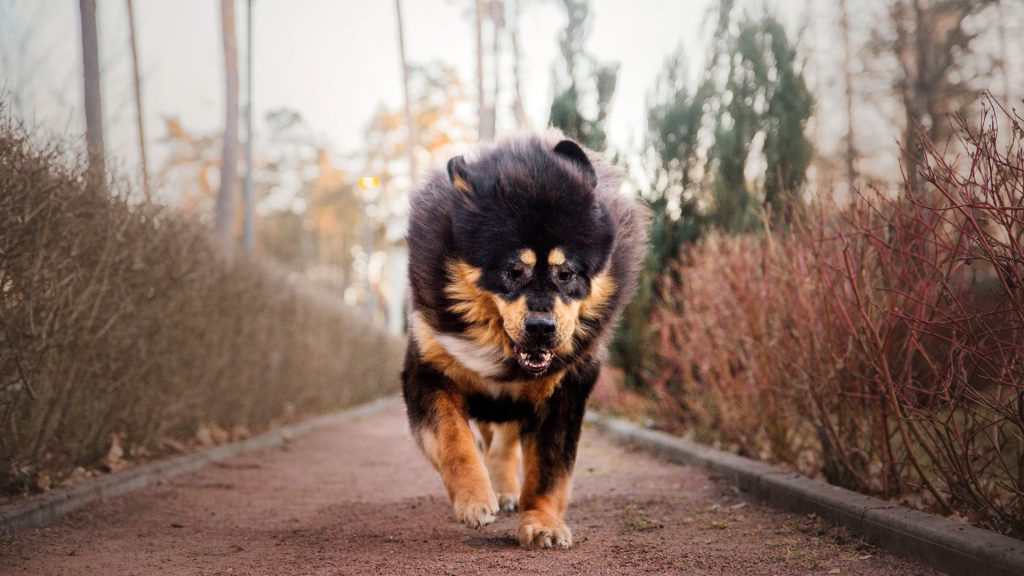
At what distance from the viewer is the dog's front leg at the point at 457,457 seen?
477 centimetres

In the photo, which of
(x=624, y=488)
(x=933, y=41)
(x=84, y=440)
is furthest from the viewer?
(x=933, y=41)

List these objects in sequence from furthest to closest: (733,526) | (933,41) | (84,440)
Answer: (933,41) < (84,440) < (733,526)

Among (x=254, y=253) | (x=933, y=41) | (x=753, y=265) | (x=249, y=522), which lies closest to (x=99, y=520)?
(x=249, y=522)

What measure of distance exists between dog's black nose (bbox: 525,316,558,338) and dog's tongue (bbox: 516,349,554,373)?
26 cm

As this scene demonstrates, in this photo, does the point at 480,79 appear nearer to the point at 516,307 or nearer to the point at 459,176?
the point at 459,176

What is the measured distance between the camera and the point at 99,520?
605cm

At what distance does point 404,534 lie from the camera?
18.3ft

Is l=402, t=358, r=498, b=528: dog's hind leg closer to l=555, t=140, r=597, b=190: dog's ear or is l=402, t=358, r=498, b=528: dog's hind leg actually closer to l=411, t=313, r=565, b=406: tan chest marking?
l=411, t=313, r=565, b=406: tan chest marking

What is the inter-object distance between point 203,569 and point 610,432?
8098 millimetres

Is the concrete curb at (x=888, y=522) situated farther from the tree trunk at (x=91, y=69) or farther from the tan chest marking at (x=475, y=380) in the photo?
the tree trunk at (x=91, y=69)

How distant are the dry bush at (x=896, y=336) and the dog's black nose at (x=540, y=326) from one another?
5.46 feet

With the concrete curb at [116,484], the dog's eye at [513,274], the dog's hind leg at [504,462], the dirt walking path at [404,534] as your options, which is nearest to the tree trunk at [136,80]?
the concrete curb at [116,484]

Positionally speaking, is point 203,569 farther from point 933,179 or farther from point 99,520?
point 933,179

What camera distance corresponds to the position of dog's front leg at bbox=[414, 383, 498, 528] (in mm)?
4766
